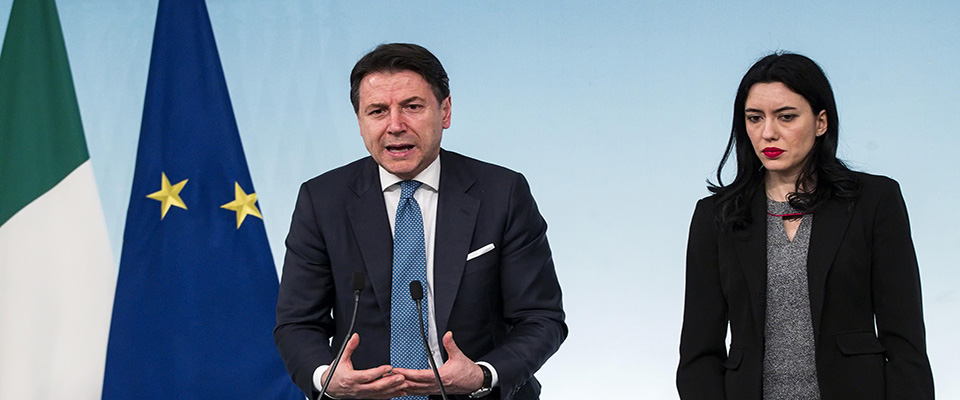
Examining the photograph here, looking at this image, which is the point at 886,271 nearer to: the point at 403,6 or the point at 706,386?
the point at 706,386

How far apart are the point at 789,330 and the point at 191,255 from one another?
8.06ft

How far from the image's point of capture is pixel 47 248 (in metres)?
3.71

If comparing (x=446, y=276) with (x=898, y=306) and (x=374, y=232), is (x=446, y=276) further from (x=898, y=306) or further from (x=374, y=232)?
(x=898, y=306)

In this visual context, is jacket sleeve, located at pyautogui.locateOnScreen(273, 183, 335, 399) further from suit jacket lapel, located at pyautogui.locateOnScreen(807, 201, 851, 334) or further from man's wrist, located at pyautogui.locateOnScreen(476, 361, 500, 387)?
suit jacket lapel, located at pyautogui.locateOnScreen(807, 201, 851, 334)

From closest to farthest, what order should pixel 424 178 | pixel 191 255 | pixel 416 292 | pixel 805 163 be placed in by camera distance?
pixel 416 292 → pixel 805 163 → pixel 424 178 → pixel 191 255

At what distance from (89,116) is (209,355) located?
3.59ft

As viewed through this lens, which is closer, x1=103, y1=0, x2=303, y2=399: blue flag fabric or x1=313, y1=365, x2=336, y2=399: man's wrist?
x1=313, y1=365, x2=336, y2=399: man's wrist

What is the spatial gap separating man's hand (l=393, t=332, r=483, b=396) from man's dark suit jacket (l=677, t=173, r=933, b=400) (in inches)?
17.9

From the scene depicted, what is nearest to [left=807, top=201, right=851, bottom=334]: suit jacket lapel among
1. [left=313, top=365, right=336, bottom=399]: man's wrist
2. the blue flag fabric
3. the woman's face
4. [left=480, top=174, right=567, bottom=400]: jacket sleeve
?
the woman's face

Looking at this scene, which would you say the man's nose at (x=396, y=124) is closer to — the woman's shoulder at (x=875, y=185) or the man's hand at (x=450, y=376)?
the man's hand at (x=450, y=376)

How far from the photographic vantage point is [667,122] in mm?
3588

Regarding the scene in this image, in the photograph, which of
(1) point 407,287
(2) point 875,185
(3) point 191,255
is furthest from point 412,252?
(3) point 191,255

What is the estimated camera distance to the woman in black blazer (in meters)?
1.86

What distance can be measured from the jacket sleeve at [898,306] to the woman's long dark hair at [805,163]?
98mm
